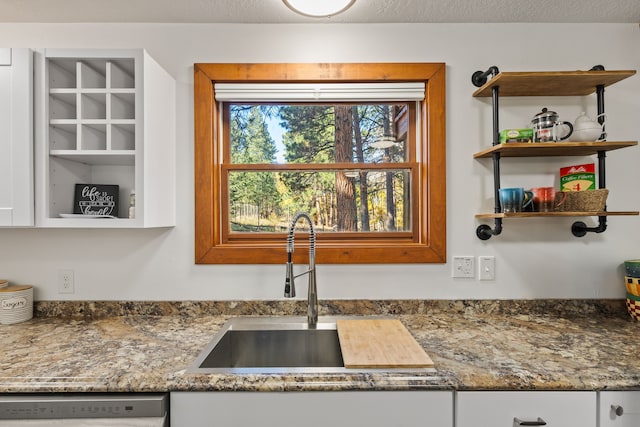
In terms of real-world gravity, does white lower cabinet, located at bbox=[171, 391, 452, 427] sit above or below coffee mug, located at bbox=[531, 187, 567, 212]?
below

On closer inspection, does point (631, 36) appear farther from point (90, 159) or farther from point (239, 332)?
point (90, 159)

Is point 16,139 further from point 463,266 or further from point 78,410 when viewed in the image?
point 463,266

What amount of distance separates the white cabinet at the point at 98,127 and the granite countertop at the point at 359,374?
1.51 ft

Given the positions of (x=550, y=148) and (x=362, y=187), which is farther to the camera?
(x=362, y=187)

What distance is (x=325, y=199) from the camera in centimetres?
187

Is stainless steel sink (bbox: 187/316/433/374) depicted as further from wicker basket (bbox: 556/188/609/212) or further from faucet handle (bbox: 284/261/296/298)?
wicker basket (bbox: 556/188/609/212)

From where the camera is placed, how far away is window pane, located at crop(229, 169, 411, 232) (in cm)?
187

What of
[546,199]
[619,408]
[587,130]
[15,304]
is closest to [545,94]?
[587,130]

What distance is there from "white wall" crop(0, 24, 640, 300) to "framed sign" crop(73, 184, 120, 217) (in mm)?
152

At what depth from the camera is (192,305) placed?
1731mm

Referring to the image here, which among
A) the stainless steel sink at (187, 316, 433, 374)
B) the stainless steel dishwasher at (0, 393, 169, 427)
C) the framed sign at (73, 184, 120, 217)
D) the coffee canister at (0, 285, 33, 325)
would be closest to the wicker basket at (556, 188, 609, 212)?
the stainless steel sink at (187, 316, 433, 374)

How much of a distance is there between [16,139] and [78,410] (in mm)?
1083

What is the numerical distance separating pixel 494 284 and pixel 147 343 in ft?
5.13

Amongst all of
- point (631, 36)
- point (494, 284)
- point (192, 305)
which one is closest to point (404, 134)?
point (494, 284)
